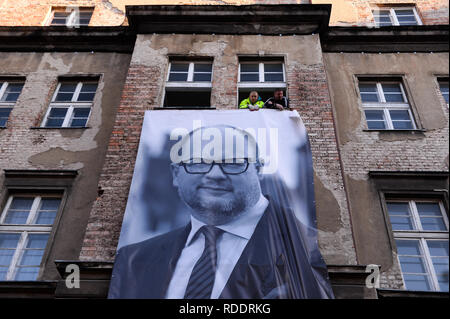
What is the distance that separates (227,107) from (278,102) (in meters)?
1.04

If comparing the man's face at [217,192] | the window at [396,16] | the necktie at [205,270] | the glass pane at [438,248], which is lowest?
the necktie at [205,270]

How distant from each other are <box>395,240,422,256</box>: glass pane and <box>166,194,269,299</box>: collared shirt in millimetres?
2507

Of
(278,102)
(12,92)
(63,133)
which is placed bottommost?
(63,133)

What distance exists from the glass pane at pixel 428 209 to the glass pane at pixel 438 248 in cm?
60

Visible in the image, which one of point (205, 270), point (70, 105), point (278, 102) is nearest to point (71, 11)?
point (70, 105)

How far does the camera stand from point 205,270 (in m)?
6.58

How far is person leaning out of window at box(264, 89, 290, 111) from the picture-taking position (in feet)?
28.9

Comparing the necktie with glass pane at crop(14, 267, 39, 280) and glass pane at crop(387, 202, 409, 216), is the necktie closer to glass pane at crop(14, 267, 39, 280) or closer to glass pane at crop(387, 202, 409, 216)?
glass pane at crop(14, 267, 39, 280)

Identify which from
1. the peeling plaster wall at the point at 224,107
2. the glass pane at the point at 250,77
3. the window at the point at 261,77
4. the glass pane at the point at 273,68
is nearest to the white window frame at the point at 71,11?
the peeling plaster wall at the point at 224,107

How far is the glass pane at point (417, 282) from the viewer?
7.39m

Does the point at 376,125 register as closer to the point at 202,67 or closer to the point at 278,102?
the point at 278,102

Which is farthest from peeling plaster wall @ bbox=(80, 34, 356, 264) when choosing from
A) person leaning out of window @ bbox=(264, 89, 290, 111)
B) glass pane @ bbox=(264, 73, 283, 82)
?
glass pane @ bbox=(264, 73, 283, 82)

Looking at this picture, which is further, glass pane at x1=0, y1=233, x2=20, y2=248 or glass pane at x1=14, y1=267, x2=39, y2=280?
glass pane at x1=0, y1=233, x2=20, y2=248

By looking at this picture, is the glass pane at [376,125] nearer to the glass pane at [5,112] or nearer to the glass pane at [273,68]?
the glass pane at [273,68]
